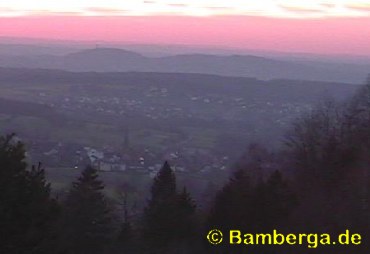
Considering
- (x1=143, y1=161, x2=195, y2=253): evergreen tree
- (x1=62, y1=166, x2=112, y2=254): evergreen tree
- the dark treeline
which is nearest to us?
the dark treeline

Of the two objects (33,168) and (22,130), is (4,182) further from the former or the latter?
(22,130)

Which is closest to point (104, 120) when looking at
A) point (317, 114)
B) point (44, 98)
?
point (44, 98)

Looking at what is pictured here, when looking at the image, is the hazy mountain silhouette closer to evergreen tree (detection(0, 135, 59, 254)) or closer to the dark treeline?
the dark treeline

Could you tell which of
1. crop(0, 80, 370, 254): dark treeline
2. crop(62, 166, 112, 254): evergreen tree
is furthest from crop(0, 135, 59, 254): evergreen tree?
crop(62, 166, 112, 254): evergreen tree

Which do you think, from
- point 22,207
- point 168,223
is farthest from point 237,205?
point 22,207

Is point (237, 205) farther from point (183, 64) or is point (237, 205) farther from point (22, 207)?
point (183, 64)

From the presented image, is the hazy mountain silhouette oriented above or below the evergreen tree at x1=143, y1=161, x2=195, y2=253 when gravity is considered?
above
